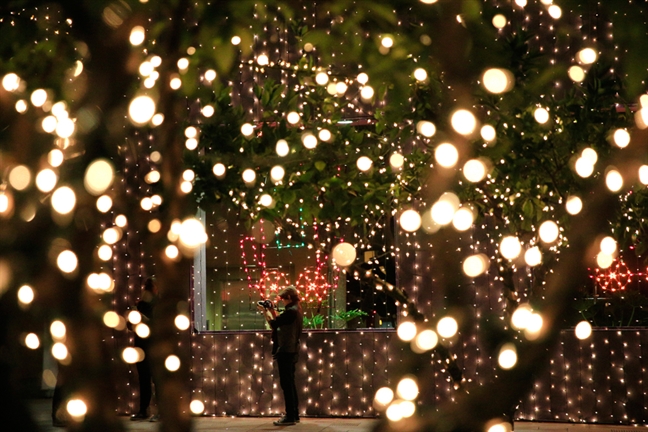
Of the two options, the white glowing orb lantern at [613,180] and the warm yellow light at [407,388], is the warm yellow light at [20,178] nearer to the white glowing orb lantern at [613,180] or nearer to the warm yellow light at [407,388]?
the warm yellow light at [407,388]

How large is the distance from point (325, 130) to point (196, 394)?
5.86 m

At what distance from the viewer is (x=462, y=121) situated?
1354mm

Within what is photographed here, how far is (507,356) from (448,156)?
0.34 m

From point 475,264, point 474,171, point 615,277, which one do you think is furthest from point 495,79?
point 615,277

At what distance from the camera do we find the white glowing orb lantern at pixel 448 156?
130 cm

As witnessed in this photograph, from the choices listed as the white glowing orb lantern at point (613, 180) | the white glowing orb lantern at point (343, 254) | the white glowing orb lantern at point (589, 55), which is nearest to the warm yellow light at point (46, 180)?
the white glowing orb lantern at point (613, 180)

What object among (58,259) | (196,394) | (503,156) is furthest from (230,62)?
(196,394)

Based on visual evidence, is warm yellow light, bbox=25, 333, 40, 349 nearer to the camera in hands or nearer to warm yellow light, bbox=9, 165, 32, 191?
warm yellow light, bbox=9, 165, 32, 191

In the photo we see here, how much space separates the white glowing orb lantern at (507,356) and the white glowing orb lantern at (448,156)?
31 centimetres

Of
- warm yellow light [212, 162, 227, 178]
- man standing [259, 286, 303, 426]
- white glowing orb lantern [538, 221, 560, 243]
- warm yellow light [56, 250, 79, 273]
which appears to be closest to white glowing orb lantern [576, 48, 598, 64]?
white glowing orb lantern [538, 221, 560, 243]

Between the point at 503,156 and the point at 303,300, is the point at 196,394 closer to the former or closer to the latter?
the point at 303,300

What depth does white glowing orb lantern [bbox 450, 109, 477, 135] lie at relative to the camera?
1305mm

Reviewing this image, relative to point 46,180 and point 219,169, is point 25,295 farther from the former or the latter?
point 219,169

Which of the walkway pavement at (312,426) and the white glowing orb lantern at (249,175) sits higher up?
the white glowing orb lantern at (249,175)
